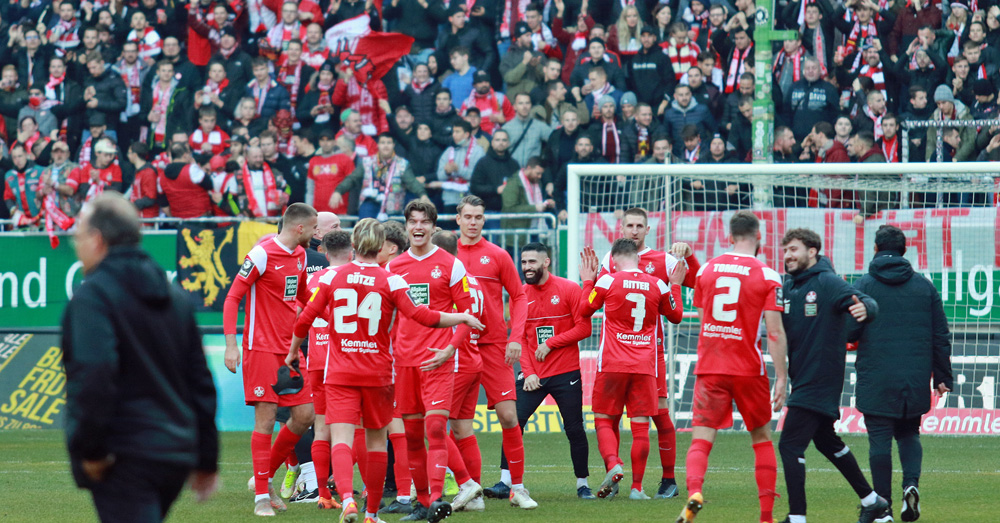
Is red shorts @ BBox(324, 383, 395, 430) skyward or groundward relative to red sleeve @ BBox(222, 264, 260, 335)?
groundward

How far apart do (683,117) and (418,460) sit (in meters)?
9.89

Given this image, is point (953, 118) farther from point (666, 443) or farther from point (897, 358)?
point (897, 358)

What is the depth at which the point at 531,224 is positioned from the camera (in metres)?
16.1

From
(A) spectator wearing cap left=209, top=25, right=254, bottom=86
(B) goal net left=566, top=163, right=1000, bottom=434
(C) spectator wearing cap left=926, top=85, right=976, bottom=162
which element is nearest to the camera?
(B) goal net left=566, top=163, right=1000, bottom=434

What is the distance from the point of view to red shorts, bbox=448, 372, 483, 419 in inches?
336

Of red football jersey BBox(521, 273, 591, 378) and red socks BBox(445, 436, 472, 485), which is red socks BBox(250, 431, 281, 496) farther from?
red football jersey BBox(521, 273, 591, 378)

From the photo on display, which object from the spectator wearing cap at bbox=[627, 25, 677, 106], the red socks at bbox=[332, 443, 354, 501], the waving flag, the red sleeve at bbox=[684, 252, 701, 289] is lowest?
the red socks at bbox=[332, 443, 354, 501]

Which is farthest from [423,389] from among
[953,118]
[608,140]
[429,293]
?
[953,118]

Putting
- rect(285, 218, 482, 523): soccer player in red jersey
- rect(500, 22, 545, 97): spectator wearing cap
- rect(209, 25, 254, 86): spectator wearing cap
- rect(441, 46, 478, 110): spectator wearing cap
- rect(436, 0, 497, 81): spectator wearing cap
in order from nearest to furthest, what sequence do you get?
rect(285, 218, 482, 523): soccer player in red jersey < rect(500, 22, 545, 97): spectator wearing cap < rect(441, 46, 478, 110): spectator wearing cap < rect(436, 0, 497, 81): spectator wearing cap < rect(209, 25, 254, 86): spectator wearing cap

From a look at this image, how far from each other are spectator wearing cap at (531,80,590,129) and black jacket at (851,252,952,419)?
940cm

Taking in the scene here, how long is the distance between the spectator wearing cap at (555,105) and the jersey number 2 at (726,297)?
9.93 metres

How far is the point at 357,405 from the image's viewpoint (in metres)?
7.64

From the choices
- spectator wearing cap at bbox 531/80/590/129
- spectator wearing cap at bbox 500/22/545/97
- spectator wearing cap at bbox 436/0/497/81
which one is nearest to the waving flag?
spectator wearing cap at bbox 436/0/497/81

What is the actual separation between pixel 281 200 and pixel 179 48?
4168mm
